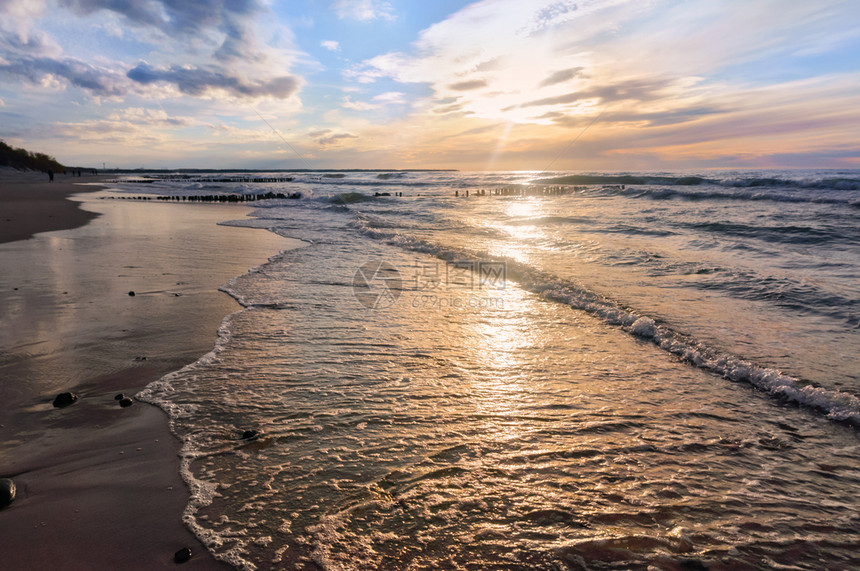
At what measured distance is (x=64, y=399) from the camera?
4.29 metres

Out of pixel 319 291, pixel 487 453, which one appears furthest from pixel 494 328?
pixel 319 291

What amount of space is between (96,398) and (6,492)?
1.54 m

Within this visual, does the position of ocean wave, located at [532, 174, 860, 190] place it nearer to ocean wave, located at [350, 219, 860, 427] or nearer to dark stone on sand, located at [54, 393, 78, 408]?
ocean wave, located at [350, 219, 860, 427]

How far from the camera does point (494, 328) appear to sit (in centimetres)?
691

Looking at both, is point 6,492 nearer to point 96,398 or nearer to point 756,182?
point 96,398

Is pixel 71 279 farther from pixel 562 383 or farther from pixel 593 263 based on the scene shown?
pixel 593 263

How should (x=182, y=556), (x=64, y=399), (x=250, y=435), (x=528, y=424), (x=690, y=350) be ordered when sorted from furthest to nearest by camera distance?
(x=690, y=350) → (x=64, y=399) → (x=528, y=424) → (x=250, y=435) → (x=182, y=556)

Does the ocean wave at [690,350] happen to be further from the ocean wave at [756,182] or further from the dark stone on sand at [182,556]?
the ocean wave at [756,182]

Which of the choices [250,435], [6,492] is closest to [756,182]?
[250,435]

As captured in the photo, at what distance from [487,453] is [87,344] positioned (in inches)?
212

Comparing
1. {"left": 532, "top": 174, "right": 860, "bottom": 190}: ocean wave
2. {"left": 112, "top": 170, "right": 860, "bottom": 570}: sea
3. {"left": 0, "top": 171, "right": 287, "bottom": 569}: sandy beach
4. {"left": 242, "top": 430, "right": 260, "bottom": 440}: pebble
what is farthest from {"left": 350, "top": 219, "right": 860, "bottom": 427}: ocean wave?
{"left": 532, "top": 174, "right": 860, "bottom": 190}: ocean wave

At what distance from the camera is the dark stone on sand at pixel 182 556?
260 cm

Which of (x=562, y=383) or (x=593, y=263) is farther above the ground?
(x=593, y=263)

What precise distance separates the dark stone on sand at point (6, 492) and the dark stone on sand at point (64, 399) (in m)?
1.31
